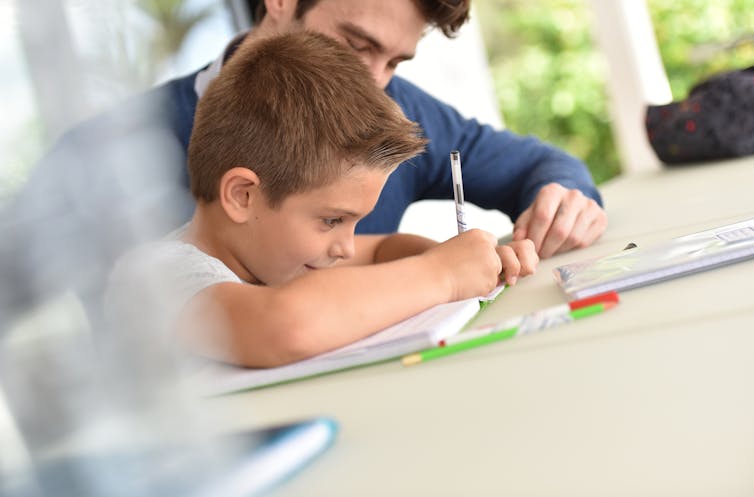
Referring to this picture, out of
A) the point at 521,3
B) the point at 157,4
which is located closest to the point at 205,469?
the point at 157,4

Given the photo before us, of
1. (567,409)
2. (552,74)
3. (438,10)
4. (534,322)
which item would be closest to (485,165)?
(438,10)

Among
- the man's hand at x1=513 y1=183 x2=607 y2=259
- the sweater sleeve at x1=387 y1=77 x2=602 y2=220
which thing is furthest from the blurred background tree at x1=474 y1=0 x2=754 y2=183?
the man's hand at x1=513 y1=183 x2=607 y2=259

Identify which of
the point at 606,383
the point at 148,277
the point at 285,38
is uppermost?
the point at 285,38

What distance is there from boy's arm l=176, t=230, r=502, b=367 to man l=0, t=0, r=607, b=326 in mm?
161

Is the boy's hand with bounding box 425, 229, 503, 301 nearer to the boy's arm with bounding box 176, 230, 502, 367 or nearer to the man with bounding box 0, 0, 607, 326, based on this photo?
the boy's arm with bounding box 176, 230, 502, 367

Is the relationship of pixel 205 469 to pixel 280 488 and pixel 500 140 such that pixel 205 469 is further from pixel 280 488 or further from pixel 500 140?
pixel 500 140

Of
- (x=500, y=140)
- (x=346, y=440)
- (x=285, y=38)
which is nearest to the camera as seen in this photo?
(x=346, y=440)

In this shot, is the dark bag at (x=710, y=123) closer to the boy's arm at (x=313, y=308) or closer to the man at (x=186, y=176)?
the man at (x=186, y=176)

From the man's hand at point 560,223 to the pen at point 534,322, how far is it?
1.40 ft

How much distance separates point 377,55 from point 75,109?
1.09m

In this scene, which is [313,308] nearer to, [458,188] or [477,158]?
[458,188]

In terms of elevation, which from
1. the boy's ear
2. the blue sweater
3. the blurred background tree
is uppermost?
the blue sweater

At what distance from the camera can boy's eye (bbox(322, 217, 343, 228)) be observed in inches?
44.5

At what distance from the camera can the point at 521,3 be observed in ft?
19.8
